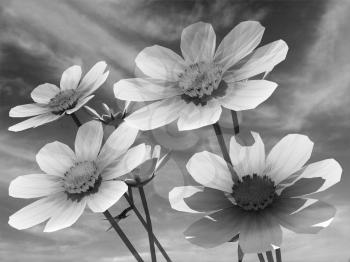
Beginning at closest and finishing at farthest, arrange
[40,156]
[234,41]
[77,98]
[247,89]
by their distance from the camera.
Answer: [247,89], [234,41], [40,156], [77,98]

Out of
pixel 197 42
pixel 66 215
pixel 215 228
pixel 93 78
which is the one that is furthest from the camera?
pixel 93 78

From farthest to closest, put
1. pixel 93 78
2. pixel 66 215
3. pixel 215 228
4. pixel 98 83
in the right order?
pixel 93 78
pixel 98 83
pixel 66 215
pixel 215 228

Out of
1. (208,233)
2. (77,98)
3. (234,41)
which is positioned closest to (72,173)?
(77,98)

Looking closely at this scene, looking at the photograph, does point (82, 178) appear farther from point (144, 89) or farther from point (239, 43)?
point (239, 43)

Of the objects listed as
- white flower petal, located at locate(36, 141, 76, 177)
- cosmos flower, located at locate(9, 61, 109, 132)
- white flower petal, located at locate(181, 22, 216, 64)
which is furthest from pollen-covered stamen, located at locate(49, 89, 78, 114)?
white flower petal, located at locate(181, 22, 216, 64)

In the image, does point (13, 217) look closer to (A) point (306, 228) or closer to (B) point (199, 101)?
(B) point (199, 101)

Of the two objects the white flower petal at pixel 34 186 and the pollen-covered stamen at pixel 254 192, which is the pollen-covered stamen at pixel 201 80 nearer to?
the pollen-covered stamen at pixel 254 192

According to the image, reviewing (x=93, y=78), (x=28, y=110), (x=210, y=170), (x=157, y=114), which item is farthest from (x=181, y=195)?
(x=28, y=110)

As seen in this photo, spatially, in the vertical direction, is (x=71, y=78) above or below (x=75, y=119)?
above
